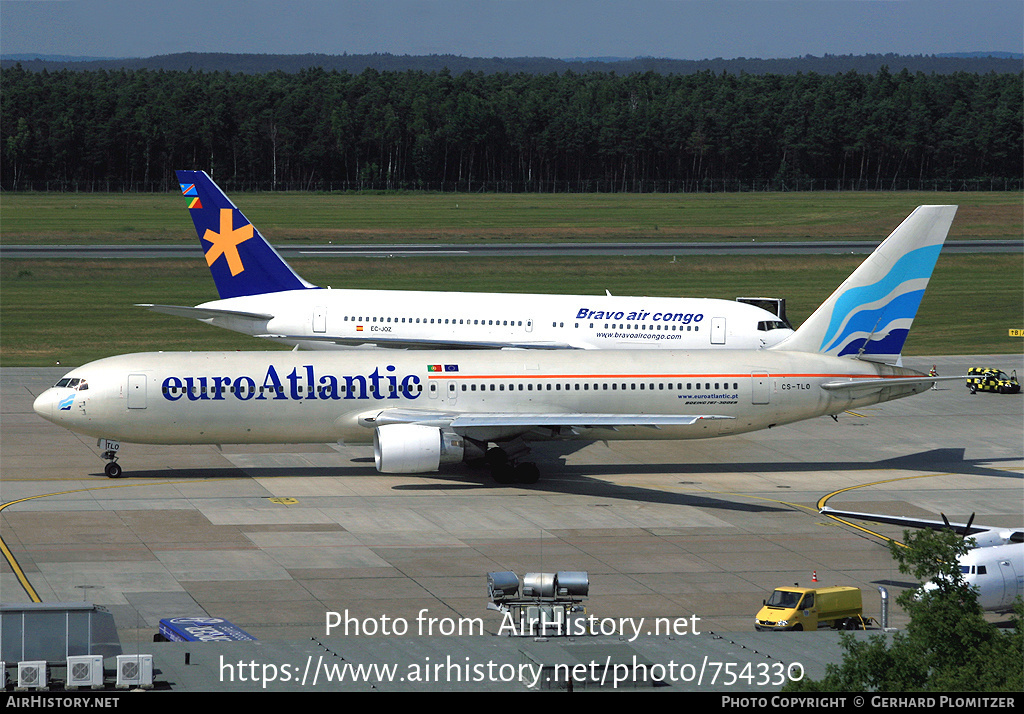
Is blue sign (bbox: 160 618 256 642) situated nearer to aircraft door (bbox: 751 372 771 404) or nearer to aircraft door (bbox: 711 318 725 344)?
aircraft door (bbox: 751 372 771 404)

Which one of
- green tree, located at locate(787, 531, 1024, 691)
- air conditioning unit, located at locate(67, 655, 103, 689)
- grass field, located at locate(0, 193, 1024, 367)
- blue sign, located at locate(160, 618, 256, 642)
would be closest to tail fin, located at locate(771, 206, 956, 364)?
green tree, located at locate(787, 531, 1024, 691)

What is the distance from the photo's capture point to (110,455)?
45719 mm

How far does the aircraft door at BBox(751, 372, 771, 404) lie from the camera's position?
46.8 meters

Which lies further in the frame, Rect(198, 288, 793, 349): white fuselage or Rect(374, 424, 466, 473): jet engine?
Rect(198, 288, 793, 349): white fuselage

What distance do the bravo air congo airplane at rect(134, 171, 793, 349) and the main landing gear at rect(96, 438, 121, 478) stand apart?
11.9 meters

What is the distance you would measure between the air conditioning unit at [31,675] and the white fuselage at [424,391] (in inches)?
1023

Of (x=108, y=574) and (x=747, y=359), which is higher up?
(x=747, y=359)

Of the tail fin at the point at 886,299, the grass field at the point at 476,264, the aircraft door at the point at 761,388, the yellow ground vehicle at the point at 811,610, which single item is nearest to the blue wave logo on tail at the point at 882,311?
the tail fin at the point at 886,299

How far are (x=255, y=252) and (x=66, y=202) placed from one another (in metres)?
137

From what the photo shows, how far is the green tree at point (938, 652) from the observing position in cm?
1900

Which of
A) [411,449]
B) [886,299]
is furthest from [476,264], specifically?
[411,449]

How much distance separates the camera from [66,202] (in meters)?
186
